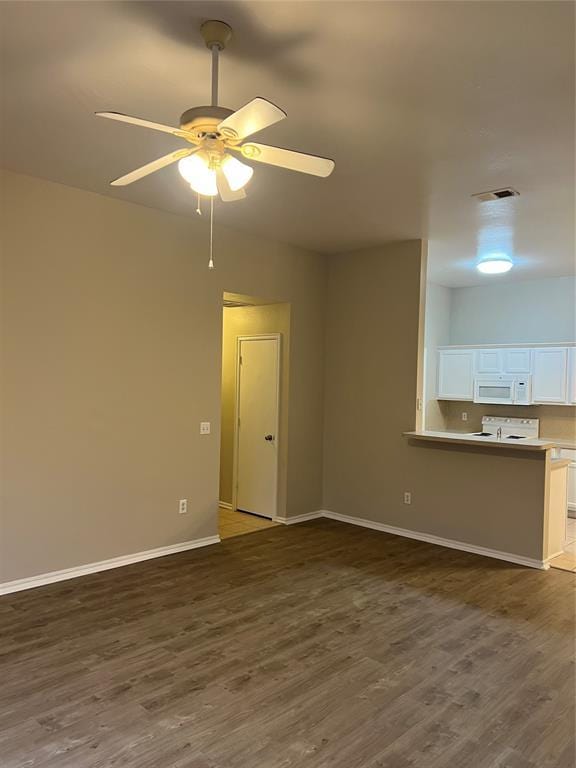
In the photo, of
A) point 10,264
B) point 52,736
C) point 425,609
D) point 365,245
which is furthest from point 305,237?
point 52,736

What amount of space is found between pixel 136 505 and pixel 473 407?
5.31 metres

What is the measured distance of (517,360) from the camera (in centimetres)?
712

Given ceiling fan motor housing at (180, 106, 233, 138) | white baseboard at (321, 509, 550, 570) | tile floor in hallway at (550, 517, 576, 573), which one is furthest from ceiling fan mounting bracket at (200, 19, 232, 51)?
tile floor in hallway at (550, 517, 576, 573)

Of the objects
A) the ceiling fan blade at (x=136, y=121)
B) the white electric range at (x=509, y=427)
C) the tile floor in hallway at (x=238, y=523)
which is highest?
the ceiling fan blade at (x=136, y=121)

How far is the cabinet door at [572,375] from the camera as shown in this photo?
262 inches

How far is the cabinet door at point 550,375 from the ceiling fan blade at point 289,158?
546cm

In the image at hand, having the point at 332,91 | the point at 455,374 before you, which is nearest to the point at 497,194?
the point at 332,91

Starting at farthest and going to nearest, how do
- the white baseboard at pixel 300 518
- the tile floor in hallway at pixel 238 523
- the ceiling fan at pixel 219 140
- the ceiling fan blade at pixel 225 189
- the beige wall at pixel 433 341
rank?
1. the beige wall at pixel 433 341
2. the white baseboard at pixel 300 518
3. the tile floor in hallway at pixel 238 523
4. the ceiling fan blade at pixel 225 189
5. the ceiling fan at pixel 219 140

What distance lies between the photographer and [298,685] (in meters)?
2.78

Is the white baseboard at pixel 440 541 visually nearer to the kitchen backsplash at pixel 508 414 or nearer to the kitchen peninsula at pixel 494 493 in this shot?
the kitchen peninsula at pixel 494 493

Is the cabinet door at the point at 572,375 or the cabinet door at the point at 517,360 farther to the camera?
the cabinet door at the point at 517,360

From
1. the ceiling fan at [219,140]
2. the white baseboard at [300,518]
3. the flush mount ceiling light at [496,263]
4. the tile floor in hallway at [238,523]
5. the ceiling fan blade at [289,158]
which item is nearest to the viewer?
the ceiling fan at [219,140]

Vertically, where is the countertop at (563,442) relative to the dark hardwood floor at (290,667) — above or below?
above

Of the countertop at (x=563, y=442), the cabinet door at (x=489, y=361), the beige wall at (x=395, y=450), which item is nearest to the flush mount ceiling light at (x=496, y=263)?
the beige wall at (x=395, y=450)
